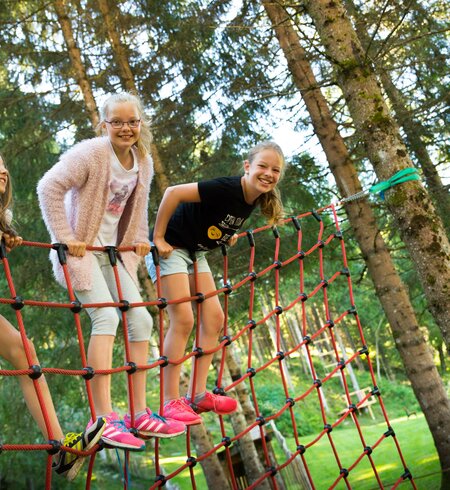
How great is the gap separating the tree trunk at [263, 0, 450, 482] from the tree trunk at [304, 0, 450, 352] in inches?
16.6

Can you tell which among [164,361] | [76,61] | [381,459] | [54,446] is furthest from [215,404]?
[381,459]

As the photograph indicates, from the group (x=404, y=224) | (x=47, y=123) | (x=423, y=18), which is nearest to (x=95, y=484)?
(x=47, y=123)

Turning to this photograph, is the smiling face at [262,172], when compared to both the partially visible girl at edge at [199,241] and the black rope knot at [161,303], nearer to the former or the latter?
the partially visible girl at edge at [199,241]

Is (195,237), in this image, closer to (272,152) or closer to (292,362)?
(272,152)

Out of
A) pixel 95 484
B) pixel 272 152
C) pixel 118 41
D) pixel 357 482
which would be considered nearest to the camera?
pixel 272 152

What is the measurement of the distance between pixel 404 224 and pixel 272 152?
0.92 metres

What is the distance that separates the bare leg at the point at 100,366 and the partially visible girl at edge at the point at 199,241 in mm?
357

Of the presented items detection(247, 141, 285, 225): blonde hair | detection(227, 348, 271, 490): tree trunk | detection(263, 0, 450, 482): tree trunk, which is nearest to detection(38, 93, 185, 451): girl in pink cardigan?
detection(247, 141, 285, 225): blonde hair

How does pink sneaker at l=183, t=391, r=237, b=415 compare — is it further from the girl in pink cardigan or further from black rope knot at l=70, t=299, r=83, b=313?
black rope knot at l=70, t=299, r=83, b=313

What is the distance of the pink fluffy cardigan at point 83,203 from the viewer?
7.99ft

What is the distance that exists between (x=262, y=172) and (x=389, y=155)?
3.12ft

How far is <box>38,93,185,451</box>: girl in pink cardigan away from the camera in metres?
2.41

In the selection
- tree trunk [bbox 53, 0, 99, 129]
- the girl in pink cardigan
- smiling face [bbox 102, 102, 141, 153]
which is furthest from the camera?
tree trunk [bbox 53, 0, 99, 129]

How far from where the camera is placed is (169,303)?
106 inches
